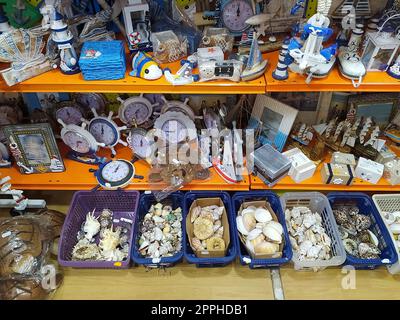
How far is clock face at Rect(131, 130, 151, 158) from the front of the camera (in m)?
1.67

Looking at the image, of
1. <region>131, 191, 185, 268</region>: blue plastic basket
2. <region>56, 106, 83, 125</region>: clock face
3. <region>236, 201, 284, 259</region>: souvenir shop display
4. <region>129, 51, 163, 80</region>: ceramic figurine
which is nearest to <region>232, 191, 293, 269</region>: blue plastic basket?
<region>236, 201, 284, 259</region>: souvenir shop display

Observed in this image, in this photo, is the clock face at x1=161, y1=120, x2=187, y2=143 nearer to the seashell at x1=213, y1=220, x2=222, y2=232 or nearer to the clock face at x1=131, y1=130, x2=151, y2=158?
the clock face at x1=131, y1=130, x2=151, y2=158

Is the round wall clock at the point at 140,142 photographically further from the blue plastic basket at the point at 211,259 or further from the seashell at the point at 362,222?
the seashell at the point at 362,222

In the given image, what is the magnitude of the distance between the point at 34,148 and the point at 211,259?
0.88m

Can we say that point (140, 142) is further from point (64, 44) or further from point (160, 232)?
point (64, 44)

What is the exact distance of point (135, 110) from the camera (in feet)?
5.55

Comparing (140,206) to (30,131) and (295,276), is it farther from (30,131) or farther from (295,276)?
(295,276)

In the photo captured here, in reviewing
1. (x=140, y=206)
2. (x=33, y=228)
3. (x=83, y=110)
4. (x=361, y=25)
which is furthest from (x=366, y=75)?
(x=33, y=228)

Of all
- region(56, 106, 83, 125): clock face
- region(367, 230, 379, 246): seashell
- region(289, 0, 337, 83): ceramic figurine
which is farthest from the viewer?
region(56, 106, 83, 125): clock face

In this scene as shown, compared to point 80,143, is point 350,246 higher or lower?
lower

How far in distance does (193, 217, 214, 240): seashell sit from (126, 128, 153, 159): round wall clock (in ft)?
1.23

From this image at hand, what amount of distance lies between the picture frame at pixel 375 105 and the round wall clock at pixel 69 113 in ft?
4.03

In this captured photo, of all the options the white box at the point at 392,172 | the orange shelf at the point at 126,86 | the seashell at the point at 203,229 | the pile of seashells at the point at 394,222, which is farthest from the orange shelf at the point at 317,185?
the orange shelf at the point at 126,86

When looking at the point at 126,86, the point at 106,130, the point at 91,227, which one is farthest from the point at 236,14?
the point at 91,227
